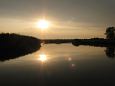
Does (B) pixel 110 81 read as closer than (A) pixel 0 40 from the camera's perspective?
Yes

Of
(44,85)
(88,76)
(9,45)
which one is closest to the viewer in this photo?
(44,85)

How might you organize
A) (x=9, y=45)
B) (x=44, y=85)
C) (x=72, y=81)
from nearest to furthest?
(x=44, y=85) → (x=72, y=81) → (x=9, y=45)

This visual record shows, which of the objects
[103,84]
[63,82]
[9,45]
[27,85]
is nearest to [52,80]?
[63,82]

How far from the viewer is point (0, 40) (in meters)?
101

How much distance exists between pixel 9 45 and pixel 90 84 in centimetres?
7601

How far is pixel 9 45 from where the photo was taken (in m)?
101

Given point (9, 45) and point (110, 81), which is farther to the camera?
point (9, 45)

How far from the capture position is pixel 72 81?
97.0 feet

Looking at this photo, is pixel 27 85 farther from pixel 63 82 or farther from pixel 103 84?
pixel 103 84

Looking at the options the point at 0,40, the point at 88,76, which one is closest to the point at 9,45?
the point at 0,40

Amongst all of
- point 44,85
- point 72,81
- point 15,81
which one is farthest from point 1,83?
point 72,81

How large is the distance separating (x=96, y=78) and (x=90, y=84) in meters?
3.89

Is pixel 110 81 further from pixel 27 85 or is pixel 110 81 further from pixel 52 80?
pixel 27 85

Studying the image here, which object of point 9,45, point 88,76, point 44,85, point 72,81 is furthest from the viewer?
point 9,45
